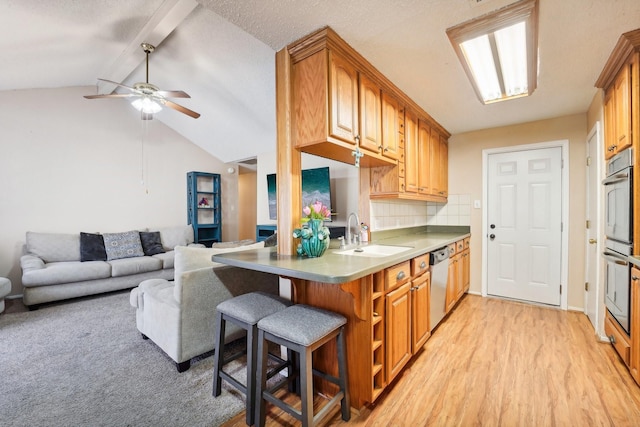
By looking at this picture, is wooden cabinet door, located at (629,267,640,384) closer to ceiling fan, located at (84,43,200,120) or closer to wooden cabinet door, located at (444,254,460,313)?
wooden cabinet door, located at (444,254,460,313)

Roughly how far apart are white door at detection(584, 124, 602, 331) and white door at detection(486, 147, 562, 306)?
27 cm

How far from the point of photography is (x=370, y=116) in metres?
2.16

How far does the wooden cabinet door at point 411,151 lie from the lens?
275 cm

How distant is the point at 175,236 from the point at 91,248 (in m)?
1.26

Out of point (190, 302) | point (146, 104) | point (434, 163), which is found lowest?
point (190, 302)

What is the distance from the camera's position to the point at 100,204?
453 centimetres

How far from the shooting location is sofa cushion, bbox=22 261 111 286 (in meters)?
3.18

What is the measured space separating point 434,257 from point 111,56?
14.8 feet

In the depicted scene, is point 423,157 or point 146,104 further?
point 146,104

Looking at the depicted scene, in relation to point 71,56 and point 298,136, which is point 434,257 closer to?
point 298,136

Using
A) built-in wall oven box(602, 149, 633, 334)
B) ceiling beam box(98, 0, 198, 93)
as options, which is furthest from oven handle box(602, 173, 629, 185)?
ceiling beam box(98, 0, 198, 93)

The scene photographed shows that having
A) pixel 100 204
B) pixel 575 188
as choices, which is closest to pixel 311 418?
pixel 575 188

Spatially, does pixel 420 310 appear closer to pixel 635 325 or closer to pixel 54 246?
pixel 635 325

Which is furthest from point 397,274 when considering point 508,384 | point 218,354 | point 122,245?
point 122,245
